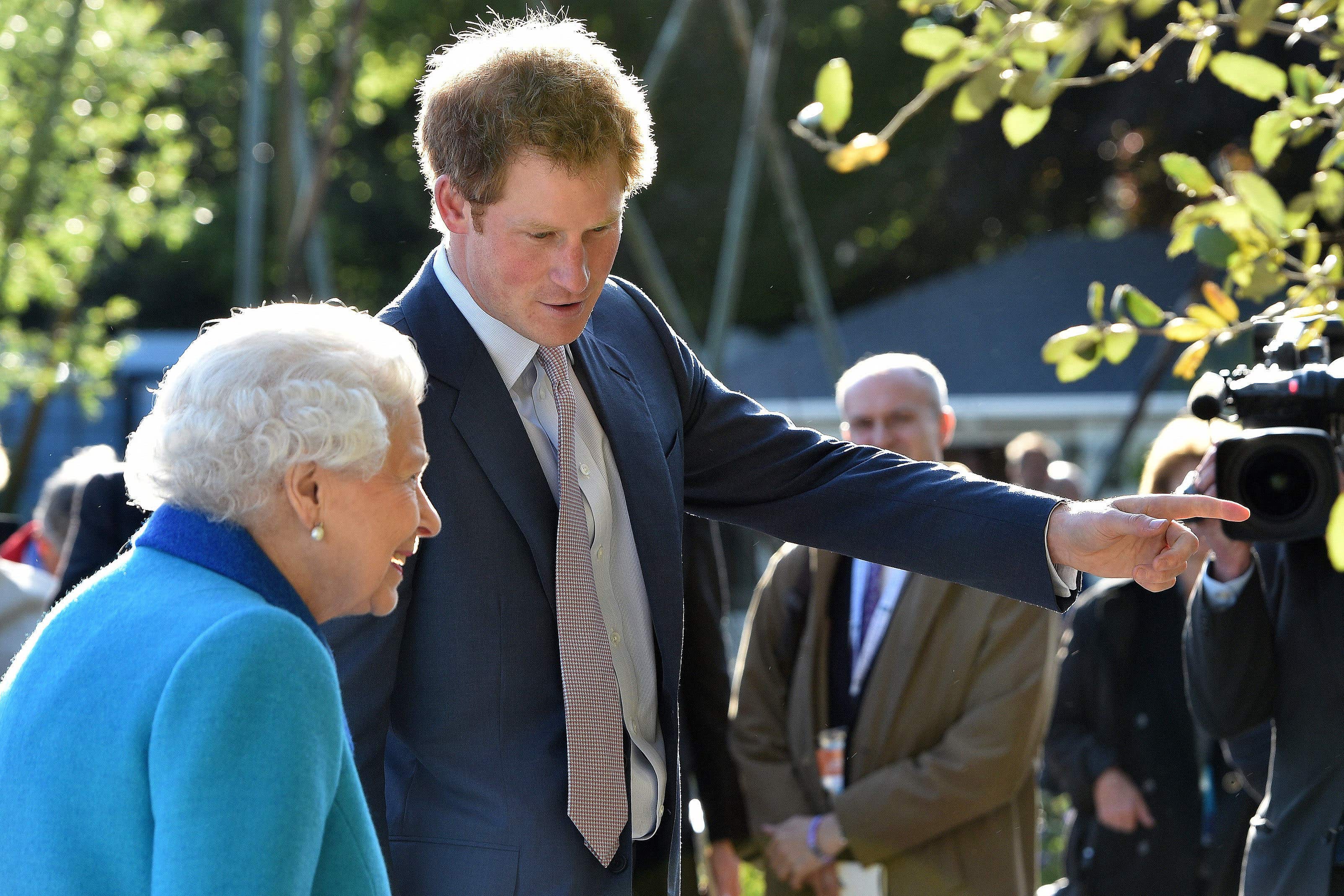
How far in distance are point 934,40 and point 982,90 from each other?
127mm

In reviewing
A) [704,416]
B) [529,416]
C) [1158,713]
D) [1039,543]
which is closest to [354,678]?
[529,416]

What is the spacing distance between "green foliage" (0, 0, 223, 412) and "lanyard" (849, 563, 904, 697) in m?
8.34

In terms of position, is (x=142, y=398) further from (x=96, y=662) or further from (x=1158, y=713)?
(x=96, y=662)

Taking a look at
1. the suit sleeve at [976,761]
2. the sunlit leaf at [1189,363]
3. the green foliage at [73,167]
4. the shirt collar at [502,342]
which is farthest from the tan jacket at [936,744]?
the green foliage at [73,167]

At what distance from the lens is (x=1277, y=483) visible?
8.23 ft

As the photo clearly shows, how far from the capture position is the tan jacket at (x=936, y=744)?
11.2 feet

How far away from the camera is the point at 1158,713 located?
13.8 ft

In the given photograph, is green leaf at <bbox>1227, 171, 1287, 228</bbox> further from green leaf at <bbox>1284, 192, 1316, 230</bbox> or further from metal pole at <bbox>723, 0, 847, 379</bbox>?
metal pole at <bbox>723, 0, 847, 379</bbox>

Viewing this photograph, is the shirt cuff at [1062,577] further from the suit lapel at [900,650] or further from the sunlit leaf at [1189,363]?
the suit lapel at [900,650]

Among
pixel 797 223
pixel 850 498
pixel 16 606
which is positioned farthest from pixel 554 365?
pixel 797 223

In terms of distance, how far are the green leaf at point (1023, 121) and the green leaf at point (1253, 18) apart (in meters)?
0.65

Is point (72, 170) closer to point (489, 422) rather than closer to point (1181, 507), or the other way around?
point (489, 422)

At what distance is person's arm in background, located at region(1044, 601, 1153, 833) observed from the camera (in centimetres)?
418

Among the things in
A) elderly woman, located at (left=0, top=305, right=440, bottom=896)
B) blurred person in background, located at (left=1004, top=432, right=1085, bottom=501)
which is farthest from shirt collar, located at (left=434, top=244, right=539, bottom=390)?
blurred person in background, located at (left=1004, top=432, right=1085, bottom=501)
